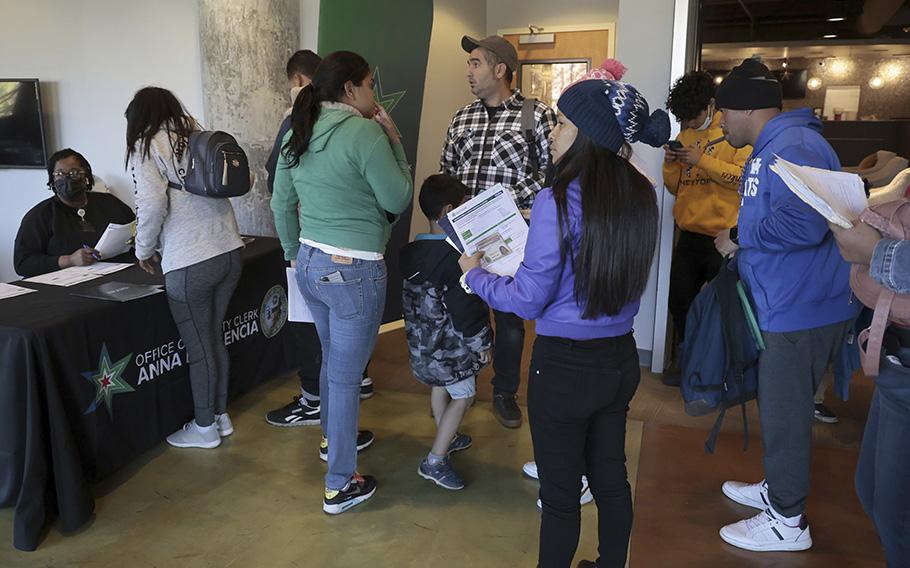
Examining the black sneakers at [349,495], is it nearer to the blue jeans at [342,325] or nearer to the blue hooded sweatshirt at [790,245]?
the blue jeans at [342,325]

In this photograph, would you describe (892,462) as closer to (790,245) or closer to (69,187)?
(790,245)

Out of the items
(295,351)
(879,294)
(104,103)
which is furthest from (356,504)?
(104,103)

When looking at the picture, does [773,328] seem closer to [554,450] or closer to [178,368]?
[554,450]

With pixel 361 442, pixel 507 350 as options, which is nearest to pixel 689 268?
pixel 507 350

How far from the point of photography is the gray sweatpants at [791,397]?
212 cm

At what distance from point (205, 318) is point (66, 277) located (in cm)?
68

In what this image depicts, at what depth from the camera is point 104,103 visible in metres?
4.64

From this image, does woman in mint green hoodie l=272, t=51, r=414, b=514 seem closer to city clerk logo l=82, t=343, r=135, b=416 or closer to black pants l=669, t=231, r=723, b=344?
city clerk logo l=82, t=343, r=135, b=416

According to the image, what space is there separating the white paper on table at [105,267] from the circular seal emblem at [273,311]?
2.24 ft

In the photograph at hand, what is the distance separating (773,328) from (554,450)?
888 millimetres

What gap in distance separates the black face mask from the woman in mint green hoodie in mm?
1563

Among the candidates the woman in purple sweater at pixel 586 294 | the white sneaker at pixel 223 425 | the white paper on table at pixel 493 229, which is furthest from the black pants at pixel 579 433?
the white sneaker at pixel 223 425

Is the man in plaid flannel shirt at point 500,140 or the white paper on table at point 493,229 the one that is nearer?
the white paper on table at point 493,229

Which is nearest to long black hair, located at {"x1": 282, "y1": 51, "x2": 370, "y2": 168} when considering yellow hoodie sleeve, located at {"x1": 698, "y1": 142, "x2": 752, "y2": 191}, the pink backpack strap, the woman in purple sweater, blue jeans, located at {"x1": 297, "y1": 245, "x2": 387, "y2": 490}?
blue jeans, located at {"x1": 297, "y1": 245, "x2": 387, "y2": 490}
